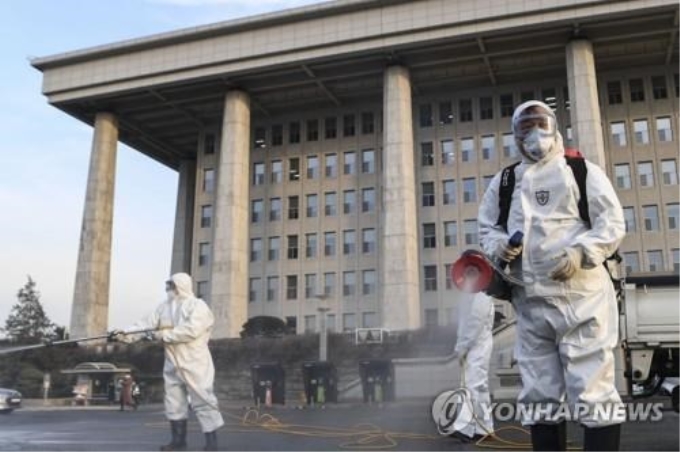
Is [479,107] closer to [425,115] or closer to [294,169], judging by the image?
[425,115]

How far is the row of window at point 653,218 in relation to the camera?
150 feet

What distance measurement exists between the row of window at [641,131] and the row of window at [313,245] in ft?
58.9

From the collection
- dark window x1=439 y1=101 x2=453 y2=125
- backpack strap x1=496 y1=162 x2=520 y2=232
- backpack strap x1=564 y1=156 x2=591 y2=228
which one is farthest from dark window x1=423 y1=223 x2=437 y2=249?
backpack strap x1=564 y1=156 x2=591 y2=228

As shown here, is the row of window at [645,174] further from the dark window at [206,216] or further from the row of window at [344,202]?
the dark window at [206,216]

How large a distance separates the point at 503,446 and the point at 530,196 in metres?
5.37

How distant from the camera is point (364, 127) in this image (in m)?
53.3

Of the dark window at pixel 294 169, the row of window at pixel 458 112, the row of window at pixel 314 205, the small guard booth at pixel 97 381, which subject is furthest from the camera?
the dark window at pixel 294 169

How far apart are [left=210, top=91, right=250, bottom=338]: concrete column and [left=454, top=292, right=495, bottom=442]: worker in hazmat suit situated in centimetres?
3713

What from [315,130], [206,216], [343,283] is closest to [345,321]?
[343,283]

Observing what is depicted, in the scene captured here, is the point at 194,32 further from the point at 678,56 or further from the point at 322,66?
the point at 678,56

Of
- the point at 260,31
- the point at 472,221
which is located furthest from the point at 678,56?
the point at 260,31

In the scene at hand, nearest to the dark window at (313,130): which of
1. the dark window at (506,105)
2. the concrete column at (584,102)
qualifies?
the dark window at (506,105)

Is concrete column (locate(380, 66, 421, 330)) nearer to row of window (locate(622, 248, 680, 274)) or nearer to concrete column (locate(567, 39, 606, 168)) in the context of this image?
concrete column (locate(567, 39, 606, 168))

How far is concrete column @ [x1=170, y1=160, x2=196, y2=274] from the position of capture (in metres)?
60.9
